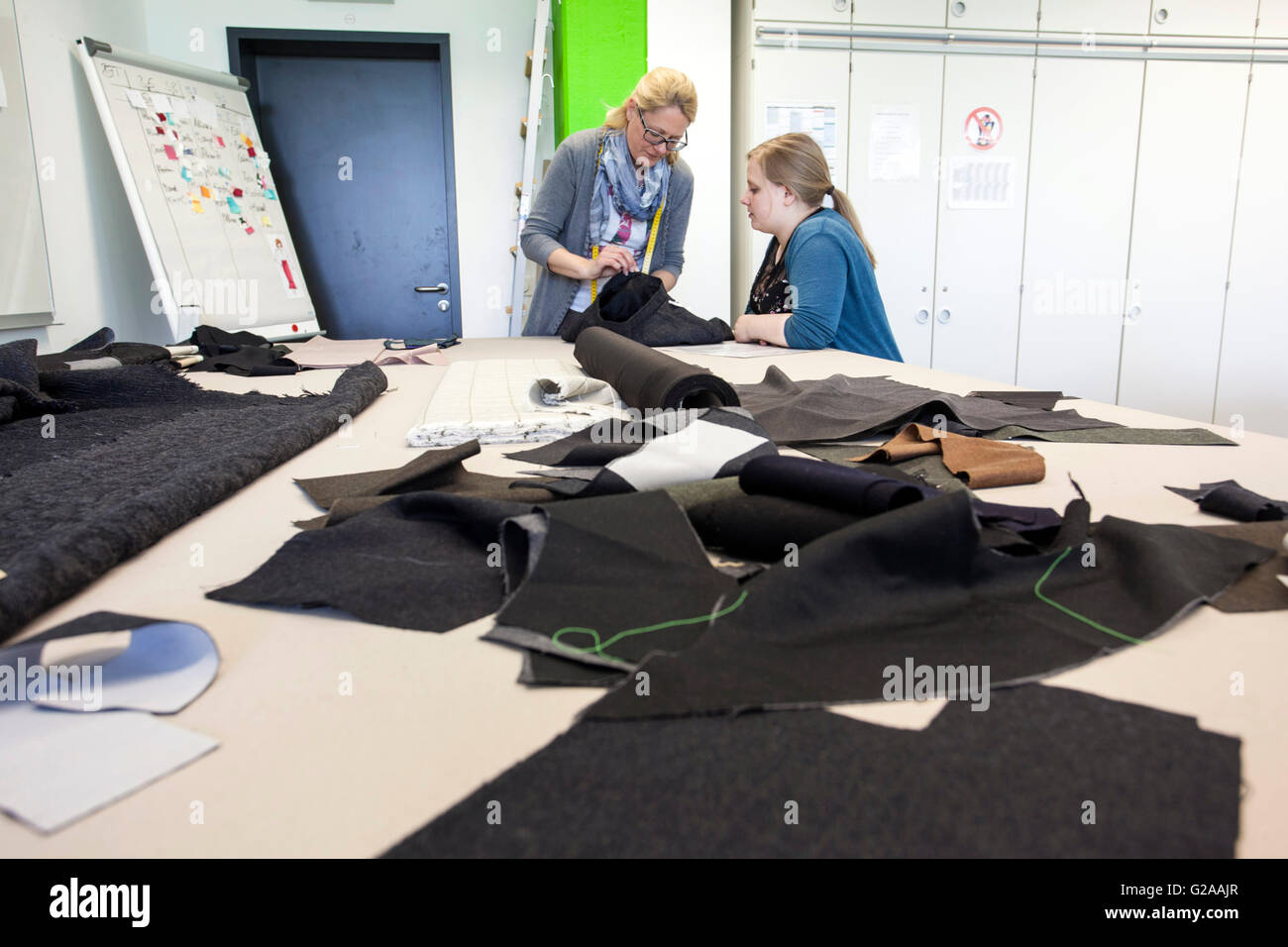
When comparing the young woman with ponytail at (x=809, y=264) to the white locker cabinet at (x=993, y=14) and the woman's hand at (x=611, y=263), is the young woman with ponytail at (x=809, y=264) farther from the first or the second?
the white locker cabinet at (x=993, y=14)

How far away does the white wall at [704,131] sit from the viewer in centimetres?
346

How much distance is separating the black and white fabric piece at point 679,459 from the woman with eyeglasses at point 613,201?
5.40 ft

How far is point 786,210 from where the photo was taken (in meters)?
2.35

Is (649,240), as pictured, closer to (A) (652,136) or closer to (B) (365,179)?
(A) (652,136)

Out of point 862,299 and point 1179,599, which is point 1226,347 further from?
point 1179,599

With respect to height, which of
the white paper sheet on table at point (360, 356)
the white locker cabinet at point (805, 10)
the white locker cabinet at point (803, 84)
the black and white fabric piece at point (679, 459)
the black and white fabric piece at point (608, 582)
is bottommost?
the white paper sheet on table at point (360, 356)

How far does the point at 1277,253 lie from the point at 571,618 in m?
4.92

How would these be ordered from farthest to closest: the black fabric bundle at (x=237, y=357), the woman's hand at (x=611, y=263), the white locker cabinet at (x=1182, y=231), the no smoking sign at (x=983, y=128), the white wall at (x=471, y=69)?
the white wall at (x=471, y=69)
the white locker cabinet at (x=1182, y=231)
the no smoking sign at (x=983, y=128)
the woman's hand at (x=611, y=263)
the black fabric bundle at (x=237, y=357)

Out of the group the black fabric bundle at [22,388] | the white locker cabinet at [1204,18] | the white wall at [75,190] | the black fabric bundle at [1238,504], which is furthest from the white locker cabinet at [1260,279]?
the white wall at [75,190]

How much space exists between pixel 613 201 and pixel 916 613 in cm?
237

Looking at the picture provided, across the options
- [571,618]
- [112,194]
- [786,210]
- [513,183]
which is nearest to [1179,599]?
[571,618]

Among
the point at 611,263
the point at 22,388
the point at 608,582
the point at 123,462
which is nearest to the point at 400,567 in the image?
the point at 608,582

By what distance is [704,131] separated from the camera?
3.55 m

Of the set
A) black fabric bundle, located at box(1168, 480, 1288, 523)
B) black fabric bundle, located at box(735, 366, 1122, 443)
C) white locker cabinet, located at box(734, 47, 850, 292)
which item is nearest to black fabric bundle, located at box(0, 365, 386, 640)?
black fabric bundle, located at box(735, 366, 1122, 443)
